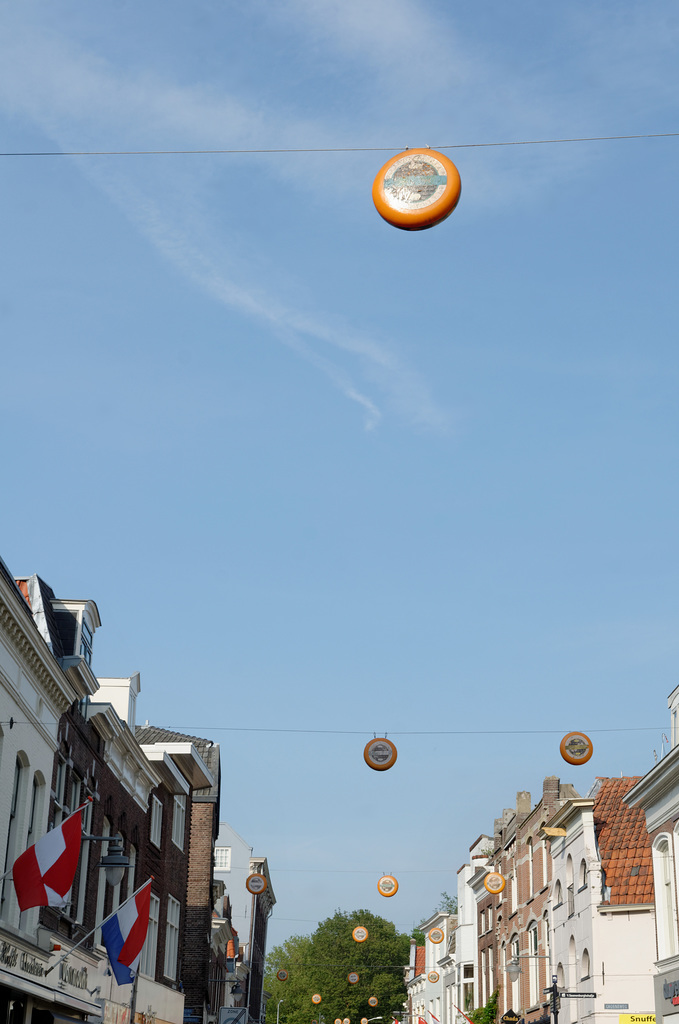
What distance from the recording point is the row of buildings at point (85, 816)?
2162cm

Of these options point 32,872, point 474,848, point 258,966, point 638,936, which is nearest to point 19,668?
point 32,872

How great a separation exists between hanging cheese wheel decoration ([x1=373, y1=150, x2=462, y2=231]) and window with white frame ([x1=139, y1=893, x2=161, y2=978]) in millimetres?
30763

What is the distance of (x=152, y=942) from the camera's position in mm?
38781

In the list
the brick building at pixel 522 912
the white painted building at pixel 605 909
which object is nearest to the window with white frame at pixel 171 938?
the brick building at pixel 522 912

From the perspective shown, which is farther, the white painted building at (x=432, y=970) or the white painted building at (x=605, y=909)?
the white painted building at (x=432, y=970)

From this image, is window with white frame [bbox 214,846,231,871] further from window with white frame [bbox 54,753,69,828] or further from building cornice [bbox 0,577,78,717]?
building cornice [bbox 0,577,78,717]

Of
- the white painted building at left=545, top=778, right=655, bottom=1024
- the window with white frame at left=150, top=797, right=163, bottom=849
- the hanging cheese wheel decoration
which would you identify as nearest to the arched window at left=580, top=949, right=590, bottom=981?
the white painted building at left=545, top=778, right=655, bottom=1024

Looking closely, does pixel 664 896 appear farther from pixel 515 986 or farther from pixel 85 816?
pixel 515 986

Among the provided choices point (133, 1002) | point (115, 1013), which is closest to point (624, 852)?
point (133, 1002)

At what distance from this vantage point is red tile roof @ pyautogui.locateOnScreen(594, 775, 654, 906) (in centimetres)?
4047

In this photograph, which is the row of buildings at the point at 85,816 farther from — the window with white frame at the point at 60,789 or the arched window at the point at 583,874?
the arched window at the point at 583,874

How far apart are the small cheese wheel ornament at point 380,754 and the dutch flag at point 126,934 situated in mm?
8341

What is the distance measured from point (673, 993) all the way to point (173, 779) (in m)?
19.1

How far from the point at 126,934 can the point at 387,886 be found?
2500 centimetres
